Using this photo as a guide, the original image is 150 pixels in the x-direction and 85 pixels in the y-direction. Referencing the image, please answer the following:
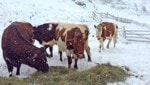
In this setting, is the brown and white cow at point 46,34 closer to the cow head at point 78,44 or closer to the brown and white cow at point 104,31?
the cow head at point 78,44

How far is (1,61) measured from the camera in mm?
15094

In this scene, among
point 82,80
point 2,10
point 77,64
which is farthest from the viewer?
point 2,10

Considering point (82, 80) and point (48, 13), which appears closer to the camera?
point (82, 80)

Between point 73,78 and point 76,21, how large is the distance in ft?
68.5

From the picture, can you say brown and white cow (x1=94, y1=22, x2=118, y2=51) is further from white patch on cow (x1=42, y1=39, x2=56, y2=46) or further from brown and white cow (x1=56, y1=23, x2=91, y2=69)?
brown and white cow (x1=56, y1=23, x2=91, y2=69)

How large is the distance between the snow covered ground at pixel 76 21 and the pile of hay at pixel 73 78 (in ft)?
1.53

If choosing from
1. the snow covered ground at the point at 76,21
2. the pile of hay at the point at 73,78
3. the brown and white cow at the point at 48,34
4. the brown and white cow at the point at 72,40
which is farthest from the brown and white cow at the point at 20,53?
the brown and white cow at the point at 48,34

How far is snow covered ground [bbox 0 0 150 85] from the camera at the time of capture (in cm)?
1384

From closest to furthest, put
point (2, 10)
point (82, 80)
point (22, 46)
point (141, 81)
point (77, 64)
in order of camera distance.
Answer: point (82, 80)
point (141, 81)
point (22, 46)
point (77, 64)
point (2, 10)

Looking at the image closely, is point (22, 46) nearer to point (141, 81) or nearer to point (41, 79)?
point (41, 79)

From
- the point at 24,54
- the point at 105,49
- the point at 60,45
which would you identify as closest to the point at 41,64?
the point at 24,54

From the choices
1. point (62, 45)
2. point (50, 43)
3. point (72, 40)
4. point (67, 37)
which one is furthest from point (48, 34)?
point (72, 40)

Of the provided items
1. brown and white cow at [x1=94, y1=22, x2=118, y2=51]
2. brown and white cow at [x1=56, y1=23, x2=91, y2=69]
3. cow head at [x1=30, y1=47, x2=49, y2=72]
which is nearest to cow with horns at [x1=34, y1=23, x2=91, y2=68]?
brown and white cow at [x1=56, y1=23, x2=91, y2=69]

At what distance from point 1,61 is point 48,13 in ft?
58.9
